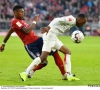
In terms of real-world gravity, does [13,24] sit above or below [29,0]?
above

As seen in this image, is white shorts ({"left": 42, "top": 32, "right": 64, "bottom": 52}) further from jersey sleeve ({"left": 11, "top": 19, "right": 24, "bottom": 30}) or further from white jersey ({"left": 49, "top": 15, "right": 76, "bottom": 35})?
jersey sleeve ({"left": 11, "top": 19, "right": 24, "bottom": 30})

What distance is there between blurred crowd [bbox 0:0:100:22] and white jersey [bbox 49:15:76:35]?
88.1 ft

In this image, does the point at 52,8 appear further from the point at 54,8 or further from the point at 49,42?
the point at 49,42

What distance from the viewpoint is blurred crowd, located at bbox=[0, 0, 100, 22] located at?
38.7 metres

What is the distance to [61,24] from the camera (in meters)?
11.1

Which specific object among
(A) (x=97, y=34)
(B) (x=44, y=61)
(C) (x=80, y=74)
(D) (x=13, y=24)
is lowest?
(A) (x=97, y=34)

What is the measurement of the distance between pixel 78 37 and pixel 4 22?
24796 mm

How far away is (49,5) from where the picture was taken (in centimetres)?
4038

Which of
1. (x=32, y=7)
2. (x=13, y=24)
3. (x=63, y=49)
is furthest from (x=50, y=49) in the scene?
(x=32, y=7)

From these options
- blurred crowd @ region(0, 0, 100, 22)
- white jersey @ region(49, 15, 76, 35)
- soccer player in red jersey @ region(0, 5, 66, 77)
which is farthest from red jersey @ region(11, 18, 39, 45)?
blurred crowd @ region(0, 0, 100, 22)

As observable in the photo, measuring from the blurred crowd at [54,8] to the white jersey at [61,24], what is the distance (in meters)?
26.8

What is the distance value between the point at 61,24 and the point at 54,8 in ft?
93.9

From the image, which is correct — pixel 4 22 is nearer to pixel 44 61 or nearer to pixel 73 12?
pixel 73 12

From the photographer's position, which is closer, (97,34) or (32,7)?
(97,34)
